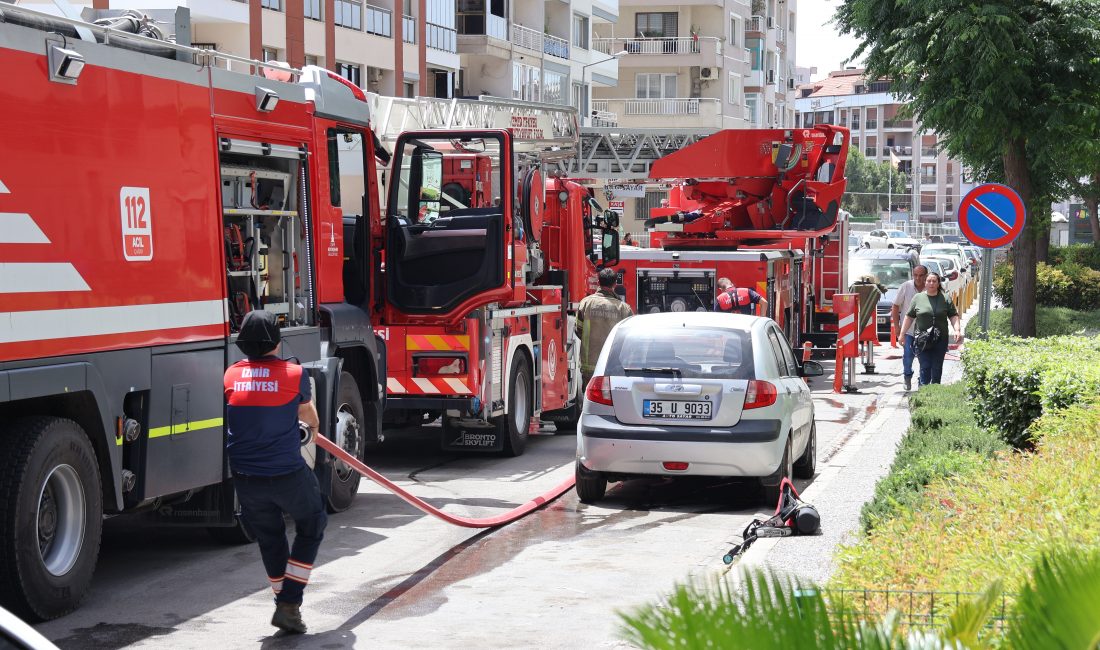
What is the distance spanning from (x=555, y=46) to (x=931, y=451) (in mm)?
51616

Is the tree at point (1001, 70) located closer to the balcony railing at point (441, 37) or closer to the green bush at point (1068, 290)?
the green bush at point (1068, 290)

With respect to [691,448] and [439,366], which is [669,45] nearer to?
[439,366]

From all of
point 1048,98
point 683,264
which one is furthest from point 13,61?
point 1048,98

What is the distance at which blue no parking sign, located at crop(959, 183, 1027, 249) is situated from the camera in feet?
44.1

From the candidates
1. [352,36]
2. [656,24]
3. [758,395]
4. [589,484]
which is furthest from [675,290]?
[656,24]

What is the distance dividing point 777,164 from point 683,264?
354 cm

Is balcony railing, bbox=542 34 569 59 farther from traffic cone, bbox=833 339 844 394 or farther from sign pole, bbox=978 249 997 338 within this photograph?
sign pole, bbox=978 249 997 338

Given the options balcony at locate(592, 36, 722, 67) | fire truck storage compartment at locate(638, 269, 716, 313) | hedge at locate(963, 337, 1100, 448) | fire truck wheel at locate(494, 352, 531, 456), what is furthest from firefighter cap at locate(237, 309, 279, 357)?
balcony at locate(592, 36, 722, 67)

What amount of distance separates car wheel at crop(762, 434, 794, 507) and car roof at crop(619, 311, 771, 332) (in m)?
0.97

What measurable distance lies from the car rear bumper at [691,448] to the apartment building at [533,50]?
41.4m

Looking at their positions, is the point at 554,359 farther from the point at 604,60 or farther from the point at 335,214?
the point at 604,60

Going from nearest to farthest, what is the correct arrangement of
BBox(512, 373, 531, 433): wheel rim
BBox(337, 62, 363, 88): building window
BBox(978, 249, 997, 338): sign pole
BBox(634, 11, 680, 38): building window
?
BBox(978, 249, 997, 338): sign pole
BBox(512, 373, 531, 433): wheel rim
BBox(337, 62, 363, 88): building window
BBox(634, 11, 680, 38): building window

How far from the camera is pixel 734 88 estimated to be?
82.1m

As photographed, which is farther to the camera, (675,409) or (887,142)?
(887,142)
